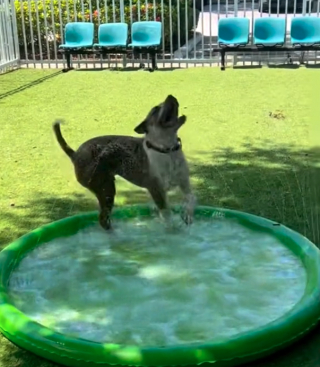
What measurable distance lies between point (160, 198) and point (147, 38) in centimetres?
1180

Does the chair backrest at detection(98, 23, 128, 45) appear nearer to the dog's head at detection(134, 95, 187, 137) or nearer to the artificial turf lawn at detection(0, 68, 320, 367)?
the artificial turf lawn at detection(0, 68, 320, 367)

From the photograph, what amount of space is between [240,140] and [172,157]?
4223mm

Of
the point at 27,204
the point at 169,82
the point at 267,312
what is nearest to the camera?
the point at 267,312

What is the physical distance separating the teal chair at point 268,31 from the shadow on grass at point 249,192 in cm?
815

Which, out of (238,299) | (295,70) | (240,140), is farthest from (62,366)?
(295,70)

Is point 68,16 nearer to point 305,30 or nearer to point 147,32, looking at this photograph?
point 147,32

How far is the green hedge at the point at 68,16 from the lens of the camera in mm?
→ 16906

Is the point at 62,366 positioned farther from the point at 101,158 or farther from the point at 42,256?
the point at 101,158

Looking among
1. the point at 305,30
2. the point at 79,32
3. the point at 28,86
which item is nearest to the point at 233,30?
the point at 305,30

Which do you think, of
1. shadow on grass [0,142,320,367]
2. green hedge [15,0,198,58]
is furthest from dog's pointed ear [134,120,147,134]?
green hedge [15,0,198,58]

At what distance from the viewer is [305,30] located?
15562 mm

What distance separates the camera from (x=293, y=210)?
237 inches

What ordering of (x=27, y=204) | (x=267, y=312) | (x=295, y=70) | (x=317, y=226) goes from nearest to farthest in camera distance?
(x=267, y=312) → (x=317, y=226) → (x=27, y=204) → (x=295, y=70)

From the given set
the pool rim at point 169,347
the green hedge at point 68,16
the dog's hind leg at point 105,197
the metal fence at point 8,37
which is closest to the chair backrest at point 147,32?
the green hedge at point 68,16
